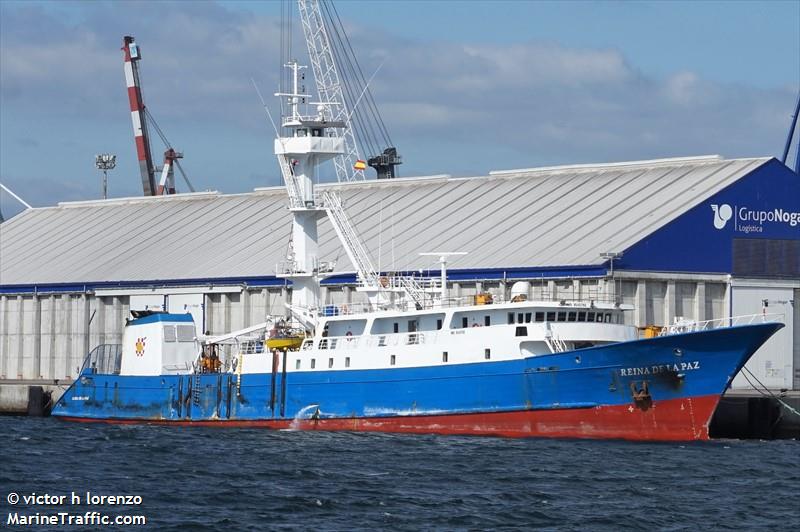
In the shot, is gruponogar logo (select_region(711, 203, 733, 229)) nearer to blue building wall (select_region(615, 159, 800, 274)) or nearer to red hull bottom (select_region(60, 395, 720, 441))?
blue building wall (select_region(615, 159, 800, 274))

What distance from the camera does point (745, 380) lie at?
59625 millimetres

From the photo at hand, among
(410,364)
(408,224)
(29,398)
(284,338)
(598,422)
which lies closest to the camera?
(598,422)

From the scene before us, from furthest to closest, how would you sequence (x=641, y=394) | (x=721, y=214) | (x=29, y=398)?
(x=29, y=398) → (x=721, y=214) → (x=641, y=394)

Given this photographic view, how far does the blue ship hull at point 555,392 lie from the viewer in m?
48.1

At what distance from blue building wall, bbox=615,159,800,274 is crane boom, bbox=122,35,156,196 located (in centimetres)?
5720

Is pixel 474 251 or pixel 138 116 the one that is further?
pixel 138 116

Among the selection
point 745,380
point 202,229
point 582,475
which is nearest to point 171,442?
point 582,475

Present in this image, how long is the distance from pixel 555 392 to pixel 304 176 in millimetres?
15310

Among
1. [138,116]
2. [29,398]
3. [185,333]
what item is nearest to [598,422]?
[185,333]

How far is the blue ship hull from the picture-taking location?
4812 cm

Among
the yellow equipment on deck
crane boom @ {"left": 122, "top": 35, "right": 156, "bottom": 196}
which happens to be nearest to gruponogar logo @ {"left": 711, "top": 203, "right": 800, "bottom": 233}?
the yellow equipment on deck

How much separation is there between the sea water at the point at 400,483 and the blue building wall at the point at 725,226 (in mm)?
9983

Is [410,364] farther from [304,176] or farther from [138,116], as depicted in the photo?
[138,116]

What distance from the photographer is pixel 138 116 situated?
361ft
